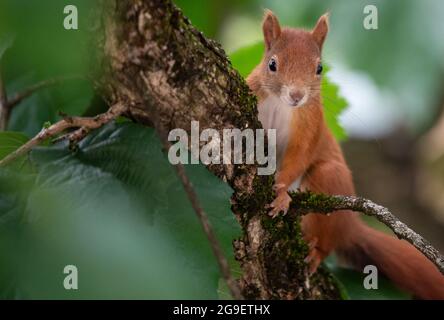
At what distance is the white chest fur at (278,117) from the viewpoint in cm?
155

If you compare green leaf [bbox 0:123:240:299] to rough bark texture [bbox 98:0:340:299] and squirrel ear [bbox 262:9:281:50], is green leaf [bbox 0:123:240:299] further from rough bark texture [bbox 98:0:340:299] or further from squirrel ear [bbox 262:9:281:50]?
squirrel ear [bbox 262:9:281:50]

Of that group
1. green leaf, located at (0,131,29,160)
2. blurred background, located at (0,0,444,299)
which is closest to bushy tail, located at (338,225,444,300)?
blurred background, located at (0,0,444,299)

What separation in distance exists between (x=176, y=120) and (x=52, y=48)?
53 cm

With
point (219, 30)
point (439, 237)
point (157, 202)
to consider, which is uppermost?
point (219, 30)

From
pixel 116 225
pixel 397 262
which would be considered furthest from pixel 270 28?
pixel 116 225

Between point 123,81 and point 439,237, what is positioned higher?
point 123,81


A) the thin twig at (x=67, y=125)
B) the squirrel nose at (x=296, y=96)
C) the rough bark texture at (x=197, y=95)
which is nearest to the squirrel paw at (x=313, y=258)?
the rough bark texture at (x=197, y=95)

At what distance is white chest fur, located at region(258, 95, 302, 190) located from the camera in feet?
5.08

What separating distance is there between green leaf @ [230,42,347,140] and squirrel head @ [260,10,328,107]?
1.1 inches

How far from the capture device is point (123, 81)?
87 cm

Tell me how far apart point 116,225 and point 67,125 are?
21cm

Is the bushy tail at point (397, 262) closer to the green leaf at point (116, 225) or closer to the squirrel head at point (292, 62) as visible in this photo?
the squirrel head at point (292, 62)

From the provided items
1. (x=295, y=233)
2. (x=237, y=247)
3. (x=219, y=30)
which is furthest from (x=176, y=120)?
(x=219, y=30)
